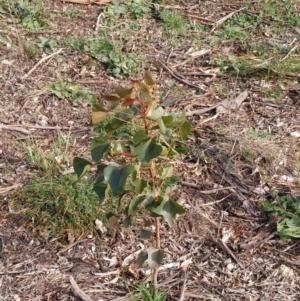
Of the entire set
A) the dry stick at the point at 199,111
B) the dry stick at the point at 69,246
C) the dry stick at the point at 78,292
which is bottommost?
the dry stick at the point at 69,246

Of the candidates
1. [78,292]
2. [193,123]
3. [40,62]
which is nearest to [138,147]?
[78,292]

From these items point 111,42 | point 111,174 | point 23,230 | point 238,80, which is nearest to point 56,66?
point 111,42

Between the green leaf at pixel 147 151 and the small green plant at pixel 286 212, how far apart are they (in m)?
1.30

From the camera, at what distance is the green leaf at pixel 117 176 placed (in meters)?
2.30

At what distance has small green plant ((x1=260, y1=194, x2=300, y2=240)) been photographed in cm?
331

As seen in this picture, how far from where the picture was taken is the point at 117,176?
2.32 meters

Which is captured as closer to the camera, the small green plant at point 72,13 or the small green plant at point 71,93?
the small green plant at point 71,93

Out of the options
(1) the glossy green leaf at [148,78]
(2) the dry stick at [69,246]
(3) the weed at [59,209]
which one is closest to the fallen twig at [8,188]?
(3) the weed at [59,209]

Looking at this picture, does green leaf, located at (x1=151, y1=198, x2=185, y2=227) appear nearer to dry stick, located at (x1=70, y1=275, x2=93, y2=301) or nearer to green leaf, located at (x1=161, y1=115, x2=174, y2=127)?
green leaf, located at (x1=161, y1=115, x2=174, y2=127)

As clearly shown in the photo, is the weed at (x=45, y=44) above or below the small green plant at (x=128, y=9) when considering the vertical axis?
below

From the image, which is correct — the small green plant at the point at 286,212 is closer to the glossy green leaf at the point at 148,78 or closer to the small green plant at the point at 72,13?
the glossy green leaf at the point at 148,78

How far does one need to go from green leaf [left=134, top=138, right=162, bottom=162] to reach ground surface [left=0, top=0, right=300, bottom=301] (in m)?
0.31

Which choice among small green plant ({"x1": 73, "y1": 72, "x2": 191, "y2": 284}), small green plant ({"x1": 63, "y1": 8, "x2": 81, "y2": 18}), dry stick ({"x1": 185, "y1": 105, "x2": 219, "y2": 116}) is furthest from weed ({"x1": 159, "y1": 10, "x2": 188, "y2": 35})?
small green plant ({"x1": 73, "y1": 72, "x2": 191, "y2": 284})

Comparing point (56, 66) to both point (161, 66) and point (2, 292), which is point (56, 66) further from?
point (2, 292)
